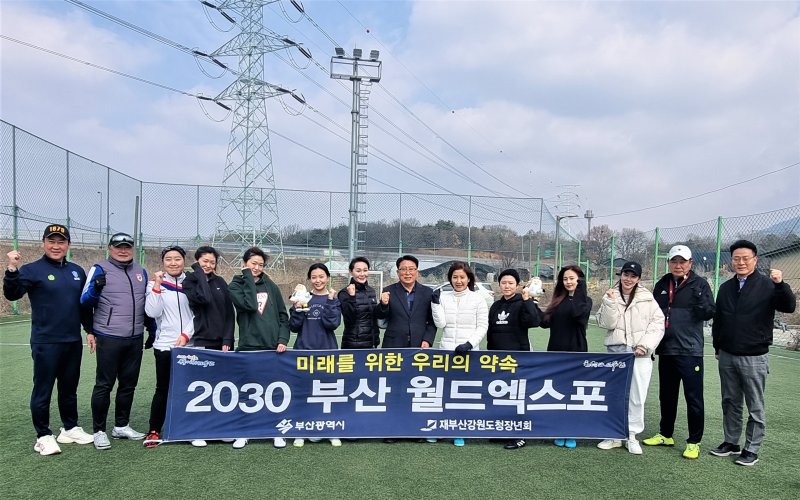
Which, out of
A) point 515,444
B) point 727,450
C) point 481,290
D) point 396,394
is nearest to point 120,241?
point 396,394

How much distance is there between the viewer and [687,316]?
4371mm

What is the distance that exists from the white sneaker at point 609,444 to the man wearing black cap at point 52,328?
15.1 ft

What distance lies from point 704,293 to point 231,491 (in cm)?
426

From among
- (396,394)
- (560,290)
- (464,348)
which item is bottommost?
(396,394)

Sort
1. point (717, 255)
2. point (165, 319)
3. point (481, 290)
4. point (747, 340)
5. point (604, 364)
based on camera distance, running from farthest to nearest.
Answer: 1. point (717, 255)
2. point (481, 290)
3. point (604, 364)
4. point (165, 319)
5. point (747, 340)

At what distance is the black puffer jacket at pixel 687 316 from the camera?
4340mm

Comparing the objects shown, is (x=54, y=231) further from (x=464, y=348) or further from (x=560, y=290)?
(x=560, y=290)

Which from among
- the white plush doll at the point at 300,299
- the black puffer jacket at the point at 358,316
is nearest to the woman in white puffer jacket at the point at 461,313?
the black puffer jacket at the point at 358,316

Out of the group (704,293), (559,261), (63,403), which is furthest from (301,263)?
(704,293)

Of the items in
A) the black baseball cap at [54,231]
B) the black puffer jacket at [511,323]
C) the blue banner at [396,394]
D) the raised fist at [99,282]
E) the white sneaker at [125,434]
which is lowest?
the white sneaker at [125,434]

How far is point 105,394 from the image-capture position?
167 inches

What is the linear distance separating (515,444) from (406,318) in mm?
1496

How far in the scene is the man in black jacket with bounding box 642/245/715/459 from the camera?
170 inches

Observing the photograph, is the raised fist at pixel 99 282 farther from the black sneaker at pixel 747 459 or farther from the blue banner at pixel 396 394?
the black sneaker at pixel 747 459
